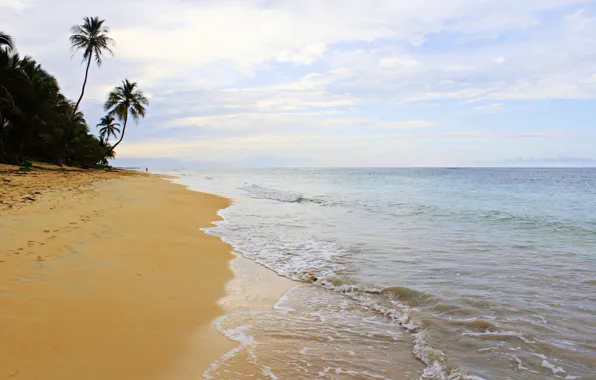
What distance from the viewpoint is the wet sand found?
294 centimetres

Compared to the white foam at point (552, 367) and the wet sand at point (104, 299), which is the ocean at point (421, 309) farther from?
the wet sand at point (104, 299)

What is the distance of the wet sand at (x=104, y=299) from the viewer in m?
2.94

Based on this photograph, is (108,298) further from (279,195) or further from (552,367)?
(279,195)

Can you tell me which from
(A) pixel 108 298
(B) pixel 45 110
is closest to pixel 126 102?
(B) pixel 45 110

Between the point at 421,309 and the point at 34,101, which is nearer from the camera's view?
the point at 421,309

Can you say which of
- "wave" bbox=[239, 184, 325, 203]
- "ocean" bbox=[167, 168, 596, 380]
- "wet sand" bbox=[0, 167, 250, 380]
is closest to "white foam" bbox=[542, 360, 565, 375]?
"ocean" bbox=[167, 168, 596, 380]

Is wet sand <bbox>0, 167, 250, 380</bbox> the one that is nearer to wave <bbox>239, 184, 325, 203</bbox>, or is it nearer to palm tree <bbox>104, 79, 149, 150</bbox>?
wave <bbox>239, 184, 325, 203</bbox>

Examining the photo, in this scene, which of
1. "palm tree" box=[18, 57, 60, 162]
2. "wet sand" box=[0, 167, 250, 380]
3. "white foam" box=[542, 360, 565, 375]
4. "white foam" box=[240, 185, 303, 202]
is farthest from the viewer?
"palm tree" box=[18, 57, 60, 162]

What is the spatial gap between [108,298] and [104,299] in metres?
0.05

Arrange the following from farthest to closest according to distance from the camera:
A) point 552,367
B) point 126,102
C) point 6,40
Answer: point 126,102, point 6,40, point 552,367

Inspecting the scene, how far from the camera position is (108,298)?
4.28 metres

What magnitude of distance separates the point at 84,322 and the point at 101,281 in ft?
4.36

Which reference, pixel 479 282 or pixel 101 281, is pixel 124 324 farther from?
pixel 479 282

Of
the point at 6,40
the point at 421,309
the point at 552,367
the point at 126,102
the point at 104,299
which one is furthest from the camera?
the point at 126,102
